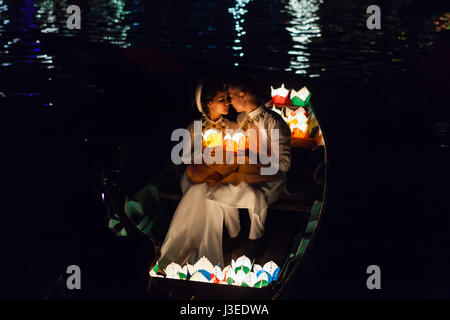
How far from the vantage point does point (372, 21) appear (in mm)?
15273

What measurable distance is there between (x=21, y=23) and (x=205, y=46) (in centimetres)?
635

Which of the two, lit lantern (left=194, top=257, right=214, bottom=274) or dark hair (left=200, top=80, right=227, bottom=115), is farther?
dark hair (left=200, top=80, right=227, bottom=115)

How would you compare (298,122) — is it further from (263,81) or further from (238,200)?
(238,200)

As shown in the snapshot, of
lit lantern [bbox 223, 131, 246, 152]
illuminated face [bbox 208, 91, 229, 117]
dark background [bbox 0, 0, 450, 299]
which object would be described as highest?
illuminated face [bbox 208, 91, 229, 117]

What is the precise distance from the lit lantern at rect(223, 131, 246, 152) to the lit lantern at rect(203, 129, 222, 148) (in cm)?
6

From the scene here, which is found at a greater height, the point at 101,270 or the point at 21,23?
the point at 21,23

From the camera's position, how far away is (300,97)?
19.7 feet

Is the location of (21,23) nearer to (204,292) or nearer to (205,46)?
(205,46)

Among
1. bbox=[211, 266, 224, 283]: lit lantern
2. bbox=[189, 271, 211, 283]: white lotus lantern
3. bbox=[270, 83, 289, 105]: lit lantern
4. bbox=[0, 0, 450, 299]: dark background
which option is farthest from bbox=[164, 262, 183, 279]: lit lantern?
bbox=[270, 83, 289, 105]: lit lantern

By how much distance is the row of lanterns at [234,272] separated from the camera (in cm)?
343

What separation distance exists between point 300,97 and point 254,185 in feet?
8.38

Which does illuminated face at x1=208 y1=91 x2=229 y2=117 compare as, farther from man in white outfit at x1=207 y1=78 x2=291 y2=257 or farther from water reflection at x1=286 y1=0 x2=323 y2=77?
water reflection at x1=286 y1=0 x2=323 y2=77

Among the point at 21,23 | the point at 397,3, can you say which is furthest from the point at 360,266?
the point at 397,3

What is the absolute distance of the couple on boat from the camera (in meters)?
3.62
